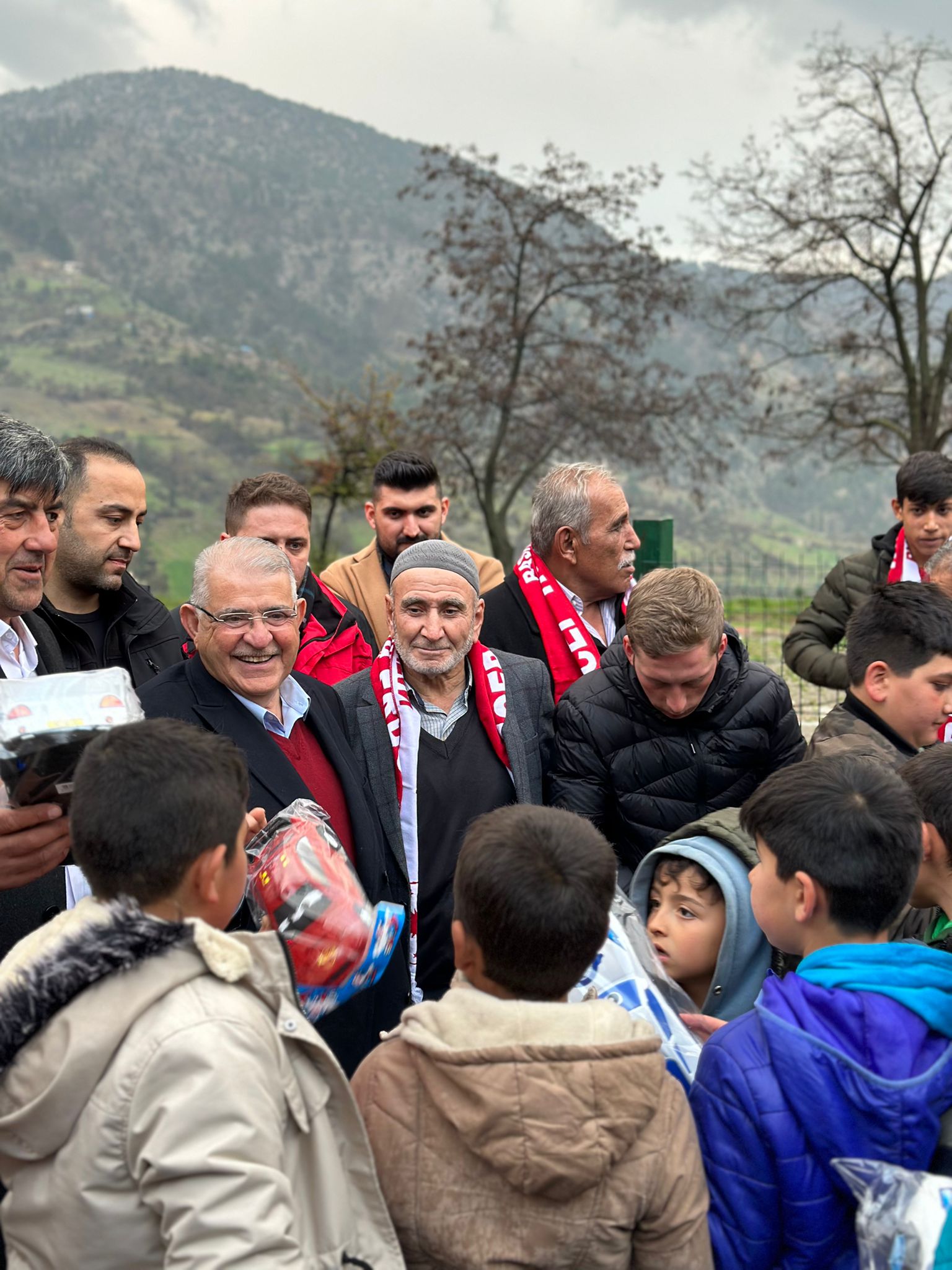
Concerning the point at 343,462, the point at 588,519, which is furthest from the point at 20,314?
the point at 588,519

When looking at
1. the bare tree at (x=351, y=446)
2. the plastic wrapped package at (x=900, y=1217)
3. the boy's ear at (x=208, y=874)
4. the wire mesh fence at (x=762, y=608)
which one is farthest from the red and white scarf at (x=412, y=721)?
the bare tree at (x=351, y=446)

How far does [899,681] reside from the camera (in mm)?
2975

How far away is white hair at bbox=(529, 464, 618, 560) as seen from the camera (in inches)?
154

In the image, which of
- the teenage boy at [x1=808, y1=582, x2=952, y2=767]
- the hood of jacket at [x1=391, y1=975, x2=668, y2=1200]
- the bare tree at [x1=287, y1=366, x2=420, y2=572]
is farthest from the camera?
the bare tree at [x1=287, y1=366, x2=420, y2=572]

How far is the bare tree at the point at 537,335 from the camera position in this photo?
21.0 meters

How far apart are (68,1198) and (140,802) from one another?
1.82ft

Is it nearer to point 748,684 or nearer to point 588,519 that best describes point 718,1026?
point 748,684

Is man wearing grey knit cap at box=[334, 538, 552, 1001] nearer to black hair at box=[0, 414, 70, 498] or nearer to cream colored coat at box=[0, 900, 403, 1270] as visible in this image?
black hair at box=[0, 414, 70, 498]

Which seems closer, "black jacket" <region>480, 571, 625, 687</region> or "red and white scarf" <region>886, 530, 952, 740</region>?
"black jacket" <region>480, 571, 625, 687</region>

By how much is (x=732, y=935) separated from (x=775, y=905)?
0.45 m

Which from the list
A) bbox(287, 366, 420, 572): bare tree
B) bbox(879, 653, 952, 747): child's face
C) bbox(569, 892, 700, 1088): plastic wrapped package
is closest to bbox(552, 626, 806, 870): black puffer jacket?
bbox(879, 653, 952, 747): child's face

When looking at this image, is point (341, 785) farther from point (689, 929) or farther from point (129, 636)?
point (129, 636)

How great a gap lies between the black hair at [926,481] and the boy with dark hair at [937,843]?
2390mm

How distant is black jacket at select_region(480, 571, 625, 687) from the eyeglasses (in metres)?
1.27
